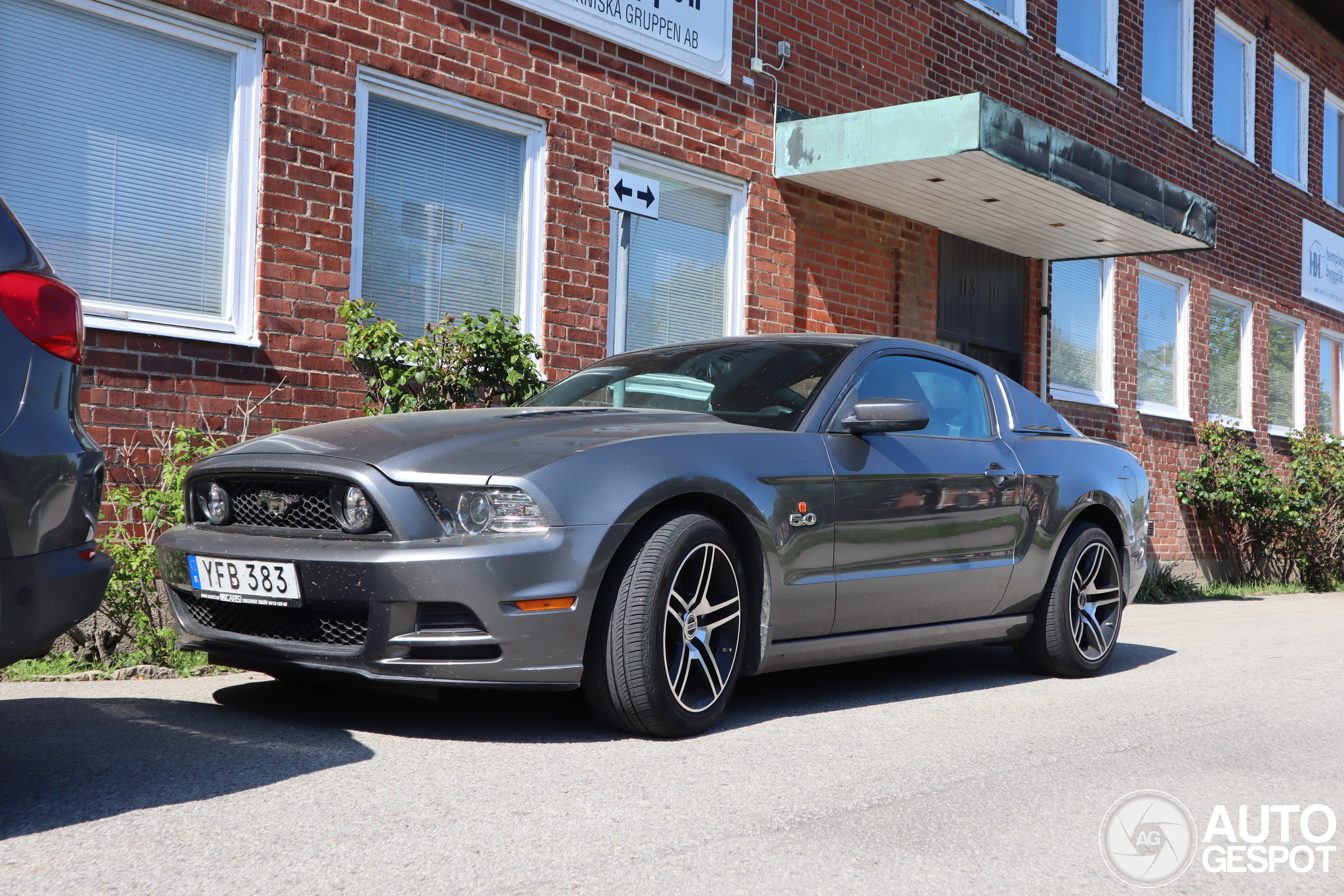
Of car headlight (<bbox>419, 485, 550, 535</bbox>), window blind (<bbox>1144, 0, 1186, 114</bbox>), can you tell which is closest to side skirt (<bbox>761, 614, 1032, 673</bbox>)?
car headlight (<bbox>419, 485, 550, 535</bbox>)

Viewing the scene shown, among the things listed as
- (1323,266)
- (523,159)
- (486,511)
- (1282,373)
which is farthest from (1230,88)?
(486,511)

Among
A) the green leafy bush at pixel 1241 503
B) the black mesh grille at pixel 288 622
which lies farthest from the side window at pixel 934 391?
the green leafy bush at pixel 1241 503

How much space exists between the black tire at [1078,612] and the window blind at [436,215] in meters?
3.74

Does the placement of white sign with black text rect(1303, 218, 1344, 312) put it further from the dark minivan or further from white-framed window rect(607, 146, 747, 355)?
the dark minivan

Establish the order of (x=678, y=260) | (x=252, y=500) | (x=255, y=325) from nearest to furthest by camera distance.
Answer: (x=252, y=500)
(x=255, y=325)
(x=678, y=260)

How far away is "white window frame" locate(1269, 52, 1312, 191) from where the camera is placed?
18.6 meters

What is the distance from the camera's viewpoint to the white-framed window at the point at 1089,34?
13.9m

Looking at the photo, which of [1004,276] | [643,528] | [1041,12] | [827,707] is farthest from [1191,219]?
[643,528]

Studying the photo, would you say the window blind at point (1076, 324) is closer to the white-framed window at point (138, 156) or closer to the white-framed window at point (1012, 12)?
the white-framed window at point (1012, 12)

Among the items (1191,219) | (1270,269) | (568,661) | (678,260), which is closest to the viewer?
(568,661)

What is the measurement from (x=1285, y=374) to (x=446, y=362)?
597 inches

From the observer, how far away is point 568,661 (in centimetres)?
389

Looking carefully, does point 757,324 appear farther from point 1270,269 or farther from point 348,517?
point 1270,269

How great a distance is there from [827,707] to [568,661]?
58.5 inches
